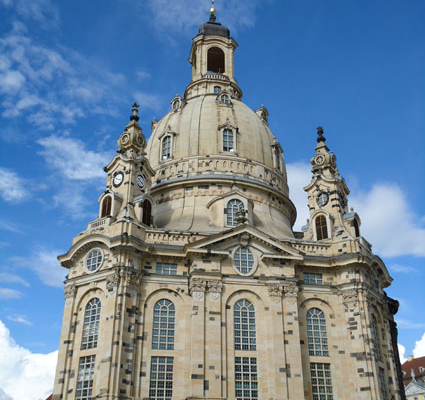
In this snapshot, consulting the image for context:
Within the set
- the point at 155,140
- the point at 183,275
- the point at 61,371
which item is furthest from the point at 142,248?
the point at 155,140

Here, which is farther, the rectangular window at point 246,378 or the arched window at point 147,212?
the arched window at point 147,212

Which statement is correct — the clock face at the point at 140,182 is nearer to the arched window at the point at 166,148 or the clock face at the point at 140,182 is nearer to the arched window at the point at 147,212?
the arched window at the point at 147,212

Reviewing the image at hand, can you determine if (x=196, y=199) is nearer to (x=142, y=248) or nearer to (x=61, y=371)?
(x=142, y=248)

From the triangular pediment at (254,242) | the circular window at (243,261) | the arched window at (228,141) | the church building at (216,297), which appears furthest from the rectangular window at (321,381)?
the arched window at (228,141)

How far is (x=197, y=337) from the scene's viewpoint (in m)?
36.1

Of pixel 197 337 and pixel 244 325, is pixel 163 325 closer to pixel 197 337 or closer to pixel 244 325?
pixel 197 337

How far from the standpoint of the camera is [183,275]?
39031 mm

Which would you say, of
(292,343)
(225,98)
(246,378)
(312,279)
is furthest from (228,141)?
(246,378)

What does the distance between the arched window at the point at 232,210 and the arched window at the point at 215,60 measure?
26.1 meters

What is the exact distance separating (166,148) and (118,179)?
8407 mm

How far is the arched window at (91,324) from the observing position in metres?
36.8

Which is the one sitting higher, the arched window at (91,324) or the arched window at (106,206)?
the arched window at (106,206)

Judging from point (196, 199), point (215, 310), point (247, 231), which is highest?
point (196, 199)

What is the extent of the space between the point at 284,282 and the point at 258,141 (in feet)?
57.3
